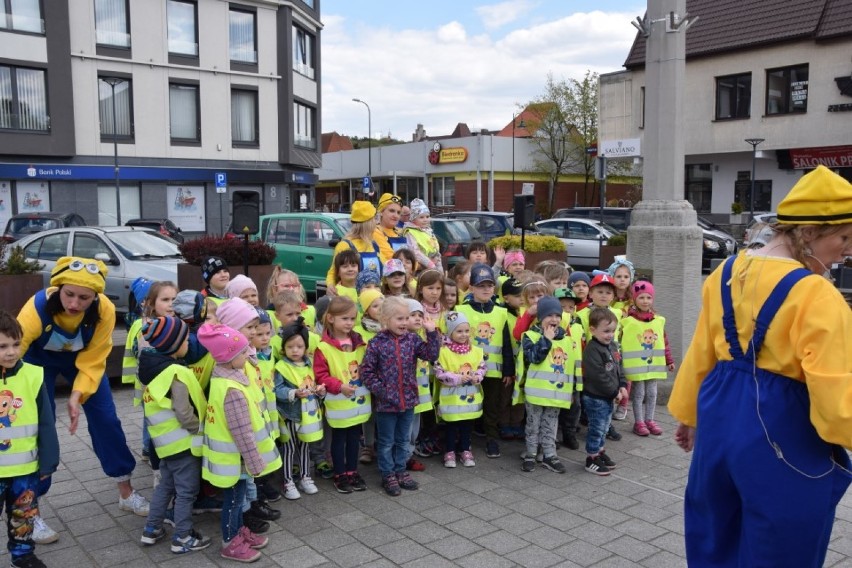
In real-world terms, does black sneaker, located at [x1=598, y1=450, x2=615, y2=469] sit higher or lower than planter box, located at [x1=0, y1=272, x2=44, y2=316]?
lower

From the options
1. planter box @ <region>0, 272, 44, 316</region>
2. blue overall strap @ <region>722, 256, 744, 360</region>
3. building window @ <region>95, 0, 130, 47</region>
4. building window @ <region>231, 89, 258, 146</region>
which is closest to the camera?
blue overall strap @ <region>722, 256, 744, 360</region>

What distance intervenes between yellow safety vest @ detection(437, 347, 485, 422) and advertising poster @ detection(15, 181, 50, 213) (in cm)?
2733

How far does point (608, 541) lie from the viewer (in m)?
4.42

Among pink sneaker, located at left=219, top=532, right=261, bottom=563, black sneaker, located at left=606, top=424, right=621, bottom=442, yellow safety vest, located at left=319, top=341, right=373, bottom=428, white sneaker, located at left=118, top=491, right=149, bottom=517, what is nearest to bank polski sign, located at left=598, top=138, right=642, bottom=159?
black sneaker, located at left=606, top=424, right=621, bottom=442

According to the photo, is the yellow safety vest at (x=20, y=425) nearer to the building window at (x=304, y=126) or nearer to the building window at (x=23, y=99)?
the building window at (x=23, y=99)

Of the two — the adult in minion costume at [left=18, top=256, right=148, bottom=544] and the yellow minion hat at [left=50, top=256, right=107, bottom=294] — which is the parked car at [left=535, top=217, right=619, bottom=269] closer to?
the adult in minion costume at [left=18, top=256, right=148, bottom=544]

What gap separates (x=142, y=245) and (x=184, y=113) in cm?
2128

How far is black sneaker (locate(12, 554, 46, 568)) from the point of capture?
395cm

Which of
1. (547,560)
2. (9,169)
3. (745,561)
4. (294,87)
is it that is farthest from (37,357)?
(294,87)

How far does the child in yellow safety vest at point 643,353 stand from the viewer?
6.59 metres

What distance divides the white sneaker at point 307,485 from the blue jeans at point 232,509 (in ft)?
3.21

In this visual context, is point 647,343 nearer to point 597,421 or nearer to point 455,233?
point 597,421

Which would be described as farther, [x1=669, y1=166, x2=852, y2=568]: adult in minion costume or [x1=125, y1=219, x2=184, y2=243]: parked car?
[x1=125, y1=219, x2=184, y2=243]: parked car

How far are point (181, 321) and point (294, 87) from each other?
105ft
